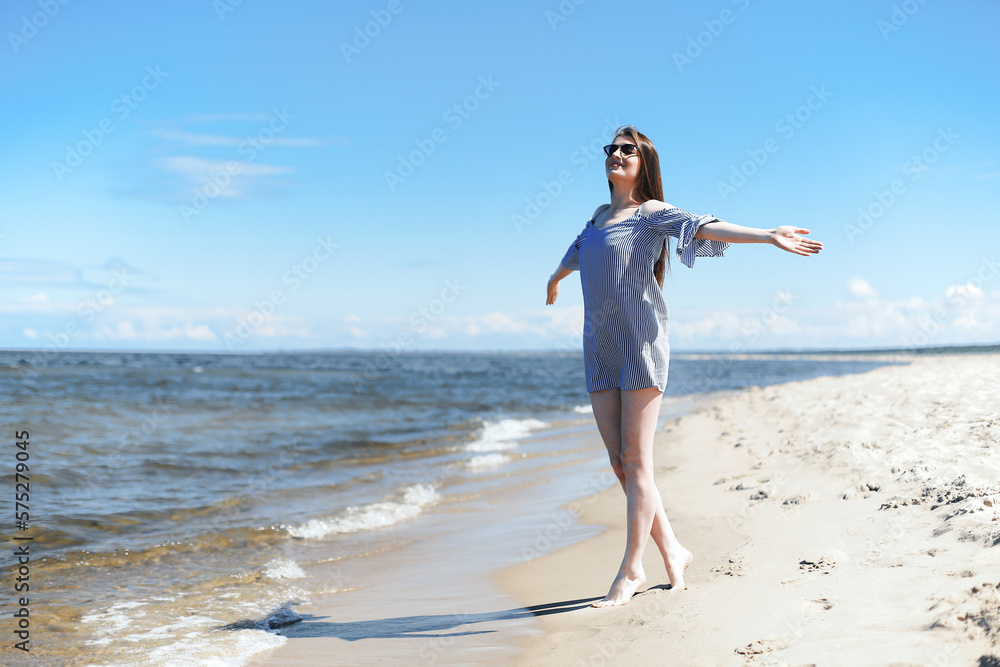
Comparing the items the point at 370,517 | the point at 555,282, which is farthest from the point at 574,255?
the point at 370,517

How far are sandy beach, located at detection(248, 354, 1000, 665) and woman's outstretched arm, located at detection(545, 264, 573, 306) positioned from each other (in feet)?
5.49

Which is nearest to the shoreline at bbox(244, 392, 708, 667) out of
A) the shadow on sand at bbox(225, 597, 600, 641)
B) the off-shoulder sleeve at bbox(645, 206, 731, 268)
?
the shadow on sand at bbox(225, 597, 600, 641)

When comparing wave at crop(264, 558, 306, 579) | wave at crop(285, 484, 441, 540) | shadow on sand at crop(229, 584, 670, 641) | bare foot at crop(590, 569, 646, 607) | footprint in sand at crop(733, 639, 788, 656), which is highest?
footprint in sand at crop(733, 639, 788, 656)

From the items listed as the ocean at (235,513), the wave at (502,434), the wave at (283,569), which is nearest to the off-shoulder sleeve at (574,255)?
the ocean at (235,513)

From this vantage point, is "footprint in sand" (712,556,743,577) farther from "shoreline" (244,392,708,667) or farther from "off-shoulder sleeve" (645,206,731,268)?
"off-shoulder sleeve" (645,206,731,268)

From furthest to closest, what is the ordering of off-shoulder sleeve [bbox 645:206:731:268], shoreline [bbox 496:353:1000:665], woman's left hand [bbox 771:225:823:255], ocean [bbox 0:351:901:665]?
ocean [bbox 0:351:901:665] < off-shoulder sleeve [bbox 645:206:731:268] < woman's left hand [bbox 771:225:823:255] < shoreline [bbox 496:353:1000:665]

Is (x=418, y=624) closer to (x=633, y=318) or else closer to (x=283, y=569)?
(x=283, y=569)

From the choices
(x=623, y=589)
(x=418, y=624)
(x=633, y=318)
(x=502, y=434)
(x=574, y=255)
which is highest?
(x=574, y=255)

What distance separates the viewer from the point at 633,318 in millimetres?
A: 3008

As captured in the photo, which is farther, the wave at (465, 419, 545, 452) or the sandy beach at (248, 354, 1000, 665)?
the wave at (465, 419, 545, 452)

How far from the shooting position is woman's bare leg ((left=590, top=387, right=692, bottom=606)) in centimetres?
299

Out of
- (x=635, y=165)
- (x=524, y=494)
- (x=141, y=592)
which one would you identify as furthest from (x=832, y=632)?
(x=524, y=494)

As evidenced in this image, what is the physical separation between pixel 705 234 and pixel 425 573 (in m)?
3.19

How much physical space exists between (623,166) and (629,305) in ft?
2.37
